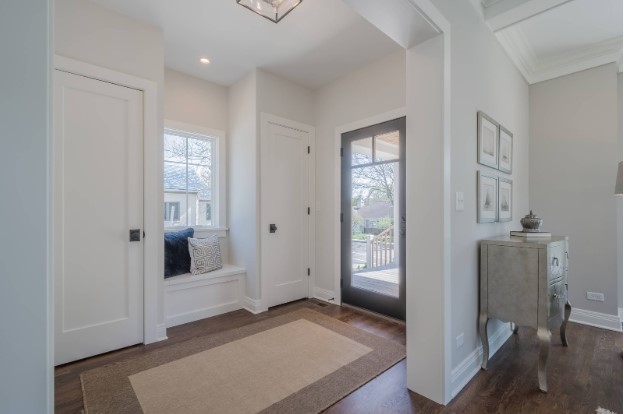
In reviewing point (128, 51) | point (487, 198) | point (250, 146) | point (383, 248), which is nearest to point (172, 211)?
point (250, 146)

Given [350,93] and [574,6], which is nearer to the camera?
[574,6]

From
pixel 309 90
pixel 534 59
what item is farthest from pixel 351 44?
pixel 534 59

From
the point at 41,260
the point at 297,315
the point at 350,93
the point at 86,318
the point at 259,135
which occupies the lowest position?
the point at 297,315

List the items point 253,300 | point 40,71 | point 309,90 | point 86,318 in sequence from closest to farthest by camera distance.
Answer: point 40,71 → point 86,318 → point 253,300 → point 309,90

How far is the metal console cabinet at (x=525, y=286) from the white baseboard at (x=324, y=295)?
5.76 feet

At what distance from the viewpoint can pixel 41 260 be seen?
1.79ft

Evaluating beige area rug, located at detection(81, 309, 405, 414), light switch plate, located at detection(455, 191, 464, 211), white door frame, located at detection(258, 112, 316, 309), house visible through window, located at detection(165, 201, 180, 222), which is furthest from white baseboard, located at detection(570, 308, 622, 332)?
house visible through window, located at detection(165, 201, 180, 222)

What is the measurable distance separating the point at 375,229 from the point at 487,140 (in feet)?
4.51

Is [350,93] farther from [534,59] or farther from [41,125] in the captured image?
[41,125]

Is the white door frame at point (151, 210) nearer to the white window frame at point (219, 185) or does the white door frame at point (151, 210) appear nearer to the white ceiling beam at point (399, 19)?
the white window frame at point (219, 185)

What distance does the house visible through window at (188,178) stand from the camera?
3.30 meters

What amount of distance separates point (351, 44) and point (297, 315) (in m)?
Result: 2.83

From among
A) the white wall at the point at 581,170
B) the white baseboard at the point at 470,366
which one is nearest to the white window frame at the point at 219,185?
the white baseboard at the point at 470,366

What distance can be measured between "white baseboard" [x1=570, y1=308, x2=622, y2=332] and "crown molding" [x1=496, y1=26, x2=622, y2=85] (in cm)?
248
